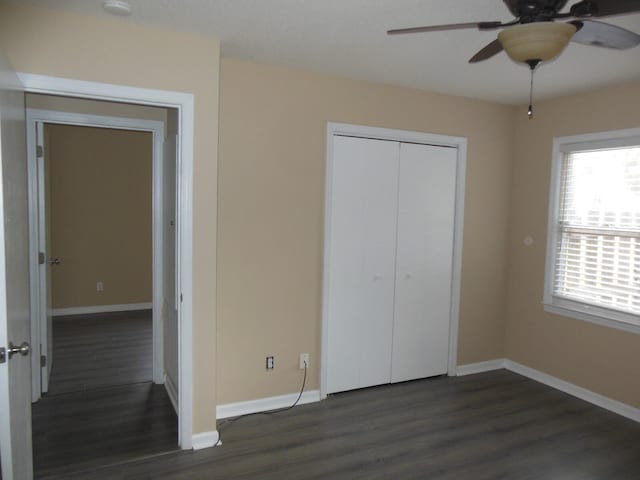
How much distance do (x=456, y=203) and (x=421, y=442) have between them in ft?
6.65

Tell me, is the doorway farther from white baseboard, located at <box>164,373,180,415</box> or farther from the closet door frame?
the closet door frame

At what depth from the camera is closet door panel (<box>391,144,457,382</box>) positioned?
3.79 metres

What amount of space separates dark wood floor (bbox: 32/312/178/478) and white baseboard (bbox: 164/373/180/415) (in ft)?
0.14

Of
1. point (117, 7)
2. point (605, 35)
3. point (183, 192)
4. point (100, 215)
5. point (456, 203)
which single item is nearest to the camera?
point (605, 35)

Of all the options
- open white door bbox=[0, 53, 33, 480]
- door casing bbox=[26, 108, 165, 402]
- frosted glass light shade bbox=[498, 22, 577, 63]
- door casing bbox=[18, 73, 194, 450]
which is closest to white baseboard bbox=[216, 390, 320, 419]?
door casing bbox=[18, 73, 194, 450]

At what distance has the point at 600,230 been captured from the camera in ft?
11.7

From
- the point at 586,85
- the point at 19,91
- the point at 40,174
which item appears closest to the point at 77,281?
the point at 40,174

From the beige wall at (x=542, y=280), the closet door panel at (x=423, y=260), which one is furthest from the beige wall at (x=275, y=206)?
the beige wall at (x=542, y=280)

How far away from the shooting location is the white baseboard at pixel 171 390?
329cm

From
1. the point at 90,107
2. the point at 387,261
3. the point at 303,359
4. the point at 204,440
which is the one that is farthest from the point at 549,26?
the point at 90,107

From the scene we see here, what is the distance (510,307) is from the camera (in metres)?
4.34

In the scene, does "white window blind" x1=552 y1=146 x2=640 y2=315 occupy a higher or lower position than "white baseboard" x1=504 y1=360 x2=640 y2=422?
higher

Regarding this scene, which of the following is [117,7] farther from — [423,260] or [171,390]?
[423,260]

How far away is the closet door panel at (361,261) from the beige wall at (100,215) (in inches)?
149
